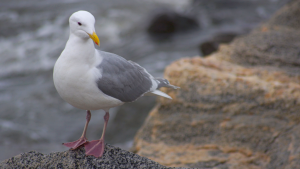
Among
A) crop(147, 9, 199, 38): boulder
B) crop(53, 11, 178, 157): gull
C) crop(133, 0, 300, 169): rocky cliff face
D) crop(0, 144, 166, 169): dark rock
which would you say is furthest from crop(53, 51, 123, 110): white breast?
crop(147, 9, 199, 38): boulder

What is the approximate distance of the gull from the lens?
3.07 metres

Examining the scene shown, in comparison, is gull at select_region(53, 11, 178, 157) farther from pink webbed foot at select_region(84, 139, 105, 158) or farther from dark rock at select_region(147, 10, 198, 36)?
dark rock at select_region(147, 10, 198, 36)

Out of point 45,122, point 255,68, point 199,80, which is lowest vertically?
point 199,80

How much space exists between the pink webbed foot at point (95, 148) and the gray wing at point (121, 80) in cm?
54

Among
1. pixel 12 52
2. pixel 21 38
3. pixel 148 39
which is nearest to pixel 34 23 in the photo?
pixel 21 38

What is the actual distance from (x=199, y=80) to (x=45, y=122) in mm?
5943

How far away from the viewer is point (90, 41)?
3270 millimetres

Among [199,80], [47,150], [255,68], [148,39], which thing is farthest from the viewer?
[148,39]

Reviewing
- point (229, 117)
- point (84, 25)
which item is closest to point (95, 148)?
point (84, 25)

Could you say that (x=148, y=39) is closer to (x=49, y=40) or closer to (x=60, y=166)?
(x=49, y=40)

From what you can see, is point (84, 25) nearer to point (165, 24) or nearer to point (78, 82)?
point (78, 82)

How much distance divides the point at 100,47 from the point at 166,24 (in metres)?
3.15

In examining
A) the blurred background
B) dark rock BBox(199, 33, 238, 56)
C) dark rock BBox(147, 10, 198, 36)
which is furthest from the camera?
dark rock BBox(147, 10, 198, 36)

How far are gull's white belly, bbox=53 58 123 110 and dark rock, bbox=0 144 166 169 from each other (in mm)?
562
